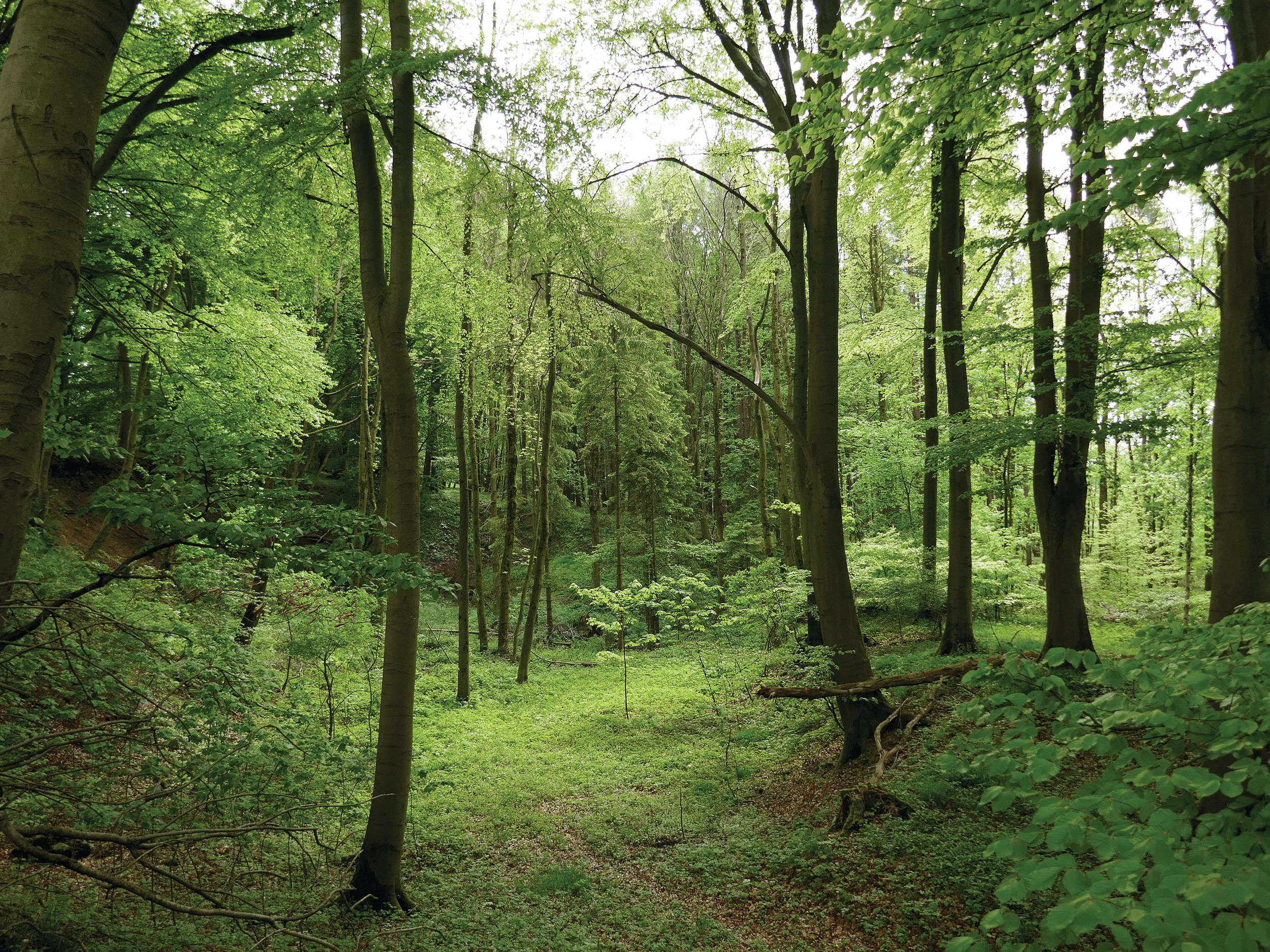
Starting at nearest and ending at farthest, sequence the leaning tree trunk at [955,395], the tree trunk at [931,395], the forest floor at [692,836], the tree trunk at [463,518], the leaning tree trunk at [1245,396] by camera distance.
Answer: the leaning tree trunk at [1245,396], the forest floor at [692,836], the leaning tree trunk at [955,395], the tree trunk at [931,395], the tree trunk at [463,518]

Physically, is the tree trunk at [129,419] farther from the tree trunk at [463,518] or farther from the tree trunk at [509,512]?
the tree trunk at [509,512]

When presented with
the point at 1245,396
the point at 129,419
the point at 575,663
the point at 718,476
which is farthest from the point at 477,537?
the point at 1245,396

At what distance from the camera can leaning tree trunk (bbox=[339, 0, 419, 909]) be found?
16.2 ft

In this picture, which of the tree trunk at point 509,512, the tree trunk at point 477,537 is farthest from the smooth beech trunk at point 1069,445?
the tree trunk at point 509,512

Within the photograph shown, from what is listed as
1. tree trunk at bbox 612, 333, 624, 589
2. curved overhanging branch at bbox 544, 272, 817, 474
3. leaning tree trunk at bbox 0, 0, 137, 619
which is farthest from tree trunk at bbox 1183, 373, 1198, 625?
leaning tree trunk at bbox 0, 0, 137, 619

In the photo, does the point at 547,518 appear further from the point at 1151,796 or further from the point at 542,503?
the point at 1151,796

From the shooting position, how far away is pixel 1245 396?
3.82 m

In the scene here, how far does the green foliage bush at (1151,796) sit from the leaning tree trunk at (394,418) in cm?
420

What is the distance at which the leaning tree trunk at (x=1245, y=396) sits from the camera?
12.2 feet

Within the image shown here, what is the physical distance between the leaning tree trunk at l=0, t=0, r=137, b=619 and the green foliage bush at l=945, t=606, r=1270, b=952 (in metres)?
2.98

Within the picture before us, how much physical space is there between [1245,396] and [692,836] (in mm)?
5781

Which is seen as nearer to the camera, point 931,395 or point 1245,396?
point 1245,396

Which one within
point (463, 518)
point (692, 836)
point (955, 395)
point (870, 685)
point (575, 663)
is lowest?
point (575, 663)

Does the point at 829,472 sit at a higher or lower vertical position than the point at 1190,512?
higher
